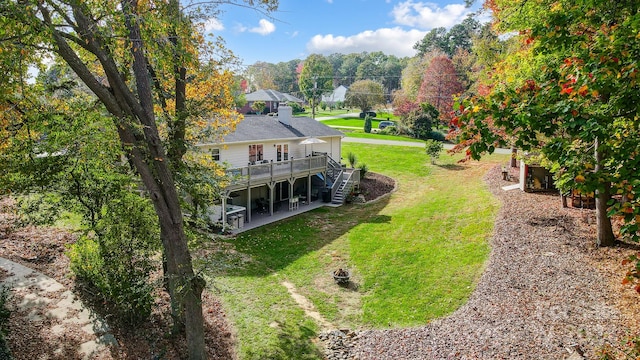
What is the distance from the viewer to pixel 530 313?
9.89m

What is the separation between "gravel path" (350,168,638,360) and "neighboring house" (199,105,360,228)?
1167 centimetres

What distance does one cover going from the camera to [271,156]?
84.1 ft

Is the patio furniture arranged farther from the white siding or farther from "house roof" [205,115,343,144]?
"house roof" [205,115,343,144]

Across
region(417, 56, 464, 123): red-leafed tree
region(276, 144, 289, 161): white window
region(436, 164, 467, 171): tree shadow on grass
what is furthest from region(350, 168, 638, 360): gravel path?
region(417, 56, 464, 123): red-leafed tree

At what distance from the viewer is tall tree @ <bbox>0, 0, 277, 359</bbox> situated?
5734 mm

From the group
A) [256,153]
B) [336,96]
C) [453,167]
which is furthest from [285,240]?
[336,96]

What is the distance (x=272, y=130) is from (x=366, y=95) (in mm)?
39920

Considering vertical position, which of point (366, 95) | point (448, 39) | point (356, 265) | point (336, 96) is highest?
point (448, 39)

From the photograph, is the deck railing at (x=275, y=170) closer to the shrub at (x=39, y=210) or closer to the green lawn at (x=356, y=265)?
the green lawn at (x=356, y=265)

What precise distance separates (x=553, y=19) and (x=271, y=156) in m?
20.6

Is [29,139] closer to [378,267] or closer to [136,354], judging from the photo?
[136,354]

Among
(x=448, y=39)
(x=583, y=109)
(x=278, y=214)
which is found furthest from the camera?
(x=448, y=39)

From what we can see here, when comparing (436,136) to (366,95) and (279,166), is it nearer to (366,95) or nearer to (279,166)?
(366,95)

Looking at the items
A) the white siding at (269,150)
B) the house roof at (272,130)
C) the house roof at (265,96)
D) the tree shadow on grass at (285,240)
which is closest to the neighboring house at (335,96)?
the house roof at (265,96)
